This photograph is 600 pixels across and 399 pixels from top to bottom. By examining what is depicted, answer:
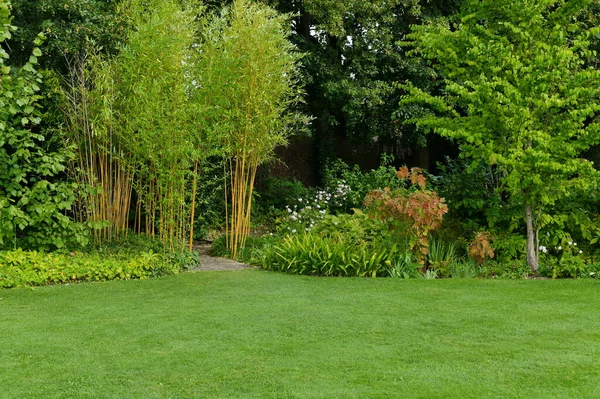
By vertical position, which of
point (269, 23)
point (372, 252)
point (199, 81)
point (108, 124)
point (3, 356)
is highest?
point (269, 23)

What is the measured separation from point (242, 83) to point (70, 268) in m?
3.07

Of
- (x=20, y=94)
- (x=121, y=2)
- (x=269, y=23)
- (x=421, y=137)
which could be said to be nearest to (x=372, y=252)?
(x=269, y=23)

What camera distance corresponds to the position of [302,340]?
421 centimetres

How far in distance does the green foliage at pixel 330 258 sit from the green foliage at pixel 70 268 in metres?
1.21

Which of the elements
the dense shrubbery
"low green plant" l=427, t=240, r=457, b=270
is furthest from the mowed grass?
"low green plant" l=427, t=240, r=457, b=270

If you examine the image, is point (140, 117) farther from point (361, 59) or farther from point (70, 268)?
point (361, 59)

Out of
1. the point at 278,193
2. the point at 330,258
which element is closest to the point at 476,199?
the point at 330,258

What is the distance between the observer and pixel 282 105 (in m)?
8.81

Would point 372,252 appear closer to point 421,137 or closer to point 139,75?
point 139,75

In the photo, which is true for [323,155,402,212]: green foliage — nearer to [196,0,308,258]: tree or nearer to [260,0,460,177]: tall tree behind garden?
[260,0,460,177]: tall tree behind garden

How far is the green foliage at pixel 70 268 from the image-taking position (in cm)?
641

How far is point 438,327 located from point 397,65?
8.19 meters

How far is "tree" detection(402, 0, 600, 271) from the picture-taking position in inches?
267

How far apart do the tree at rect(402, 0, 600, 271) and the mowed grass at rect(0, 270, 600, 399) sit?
1.24 meters
